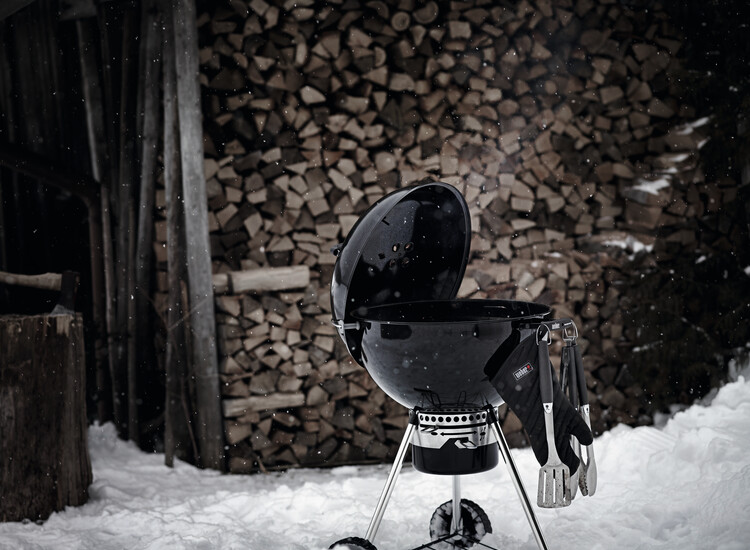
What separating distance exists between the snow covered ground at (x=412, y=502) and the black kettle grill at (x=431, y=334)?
0.44 metres

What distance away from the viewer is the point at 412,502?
3.04 metres

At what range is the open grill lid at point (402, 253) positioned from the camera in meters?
2.27

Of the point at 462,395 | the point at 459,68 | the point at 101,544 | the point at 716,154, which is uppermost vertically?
the point at 459,68

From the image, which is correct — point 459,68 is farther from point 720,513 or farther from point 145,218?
point 720,513

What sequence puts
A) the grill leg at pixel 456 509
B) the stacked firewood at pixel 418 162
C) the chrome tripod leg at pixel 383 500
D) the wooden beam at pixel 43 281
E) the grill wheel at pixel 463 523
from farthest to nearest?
1. the stacked firewood at pixel 418 162
2. the wooden beam at pixel 43 281
3. the grill wheel at pixel 463 523
4. the grill leg at pixel 456 509
5. the chrome tripod leg at pixel 383 500

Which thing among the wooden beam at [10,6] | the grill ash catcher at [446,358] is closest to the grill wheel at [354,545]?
the grill ash catcher at [446,358]

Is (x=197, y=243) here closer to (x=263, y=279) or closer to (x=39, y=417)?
(x=263, y=279)

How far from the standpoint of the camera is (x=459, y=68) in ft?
11.9

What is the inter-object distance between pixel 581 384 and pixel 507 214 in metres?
1.70

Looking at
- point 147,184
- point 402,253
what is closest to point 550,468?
point 402,253

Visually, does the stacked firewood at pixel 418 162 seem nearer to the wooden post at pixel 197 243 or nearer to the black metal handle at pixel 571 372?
the wooden post at pixel 197 243

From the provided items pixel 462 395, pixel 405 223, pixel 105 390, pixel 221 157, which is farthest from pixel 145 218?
pixel 462 395

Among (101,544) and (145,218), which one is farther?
(145,218)

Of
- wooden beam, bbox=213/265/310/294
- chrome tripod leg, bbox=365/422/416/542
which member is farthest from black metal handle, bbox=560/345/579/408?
wooden beam, bbox=213/265/310/294
